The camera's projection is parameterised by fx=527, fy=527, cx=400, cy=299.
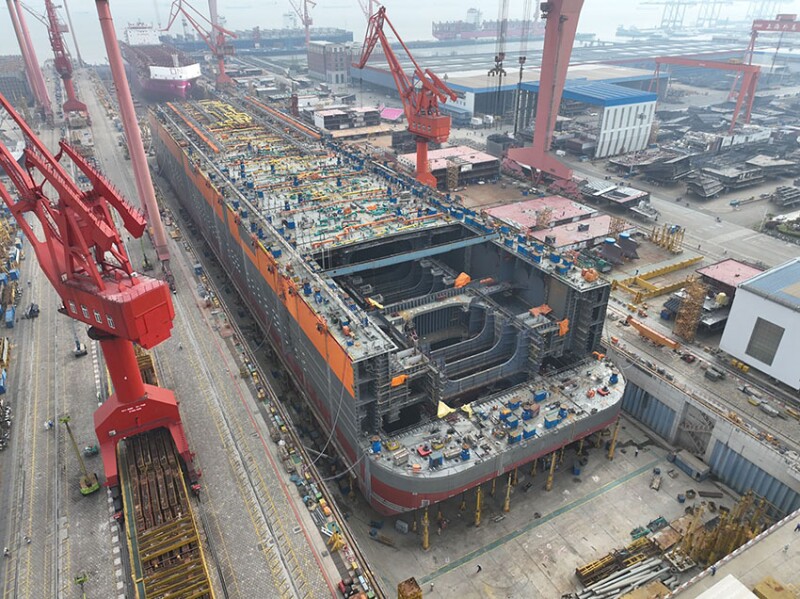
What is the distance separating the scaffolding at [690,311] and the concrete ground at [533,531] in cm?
1531

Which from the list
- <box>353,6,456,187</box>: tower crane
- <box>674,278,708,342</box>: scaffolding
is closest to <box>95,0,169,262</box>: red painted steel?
<box>353,6,456,187</box>: tower crane

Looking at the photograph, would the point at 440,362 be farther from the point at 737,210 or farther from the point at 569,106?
the point at 569,106

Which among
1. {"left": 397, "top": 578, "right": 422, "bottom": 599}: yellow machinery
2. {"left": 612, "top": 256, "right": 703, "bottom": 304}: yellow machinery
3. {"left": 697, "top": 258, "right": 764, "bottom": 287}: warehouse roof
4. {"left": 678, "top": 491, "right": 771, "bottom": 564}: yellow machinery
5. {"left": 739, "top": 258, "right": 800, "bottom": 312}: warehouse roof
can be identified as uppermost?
{"left": 739, "top": 258, "right": 800, "bottom": 312}: warehouse roof

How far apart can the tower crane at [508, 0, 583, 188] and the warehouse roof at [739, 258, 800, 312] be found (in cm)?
5322

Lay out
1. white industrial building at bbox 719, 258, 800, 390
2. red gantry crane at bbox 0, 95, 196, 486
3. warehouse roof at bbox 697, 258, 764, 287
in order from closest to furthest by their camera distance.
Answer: red gantry crane at bbox 0, 95, 196, 486 → white industrial building at bbox 719, 258, 800, 390 → warehouse roof at bbox 697, 258, 764, 287

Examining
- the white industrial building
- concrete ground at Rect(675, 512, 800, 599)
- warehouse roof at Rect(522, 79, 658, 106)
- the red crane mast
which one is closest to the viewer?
concrete ground at Rect(675, 512, 800, 599)

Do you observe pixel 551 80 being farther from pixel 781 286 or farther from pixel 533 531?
pixel 533 531

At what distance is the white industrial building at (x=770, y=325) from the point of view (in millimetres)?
46531

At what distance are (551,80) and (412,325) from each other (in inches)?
2776

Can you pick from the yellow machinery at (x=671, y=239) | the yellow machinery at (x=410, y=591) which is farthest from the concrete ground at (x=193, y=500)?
the yellow machinery at (x=671, y=239)

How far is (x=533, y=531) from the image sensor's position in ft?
131

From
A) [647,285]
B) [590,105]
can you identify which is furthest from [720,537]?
[590,105]

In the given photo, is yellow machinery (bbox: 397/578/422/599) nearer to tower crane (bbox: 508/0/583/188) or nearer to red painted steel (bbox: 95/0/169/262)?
red painted steel (bbox: 95/0/169/262)

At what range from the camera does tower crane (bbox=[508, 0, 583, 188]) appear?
9125cm
